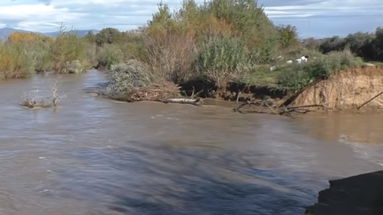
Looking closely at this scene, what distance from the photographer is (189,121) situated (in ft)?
71.7

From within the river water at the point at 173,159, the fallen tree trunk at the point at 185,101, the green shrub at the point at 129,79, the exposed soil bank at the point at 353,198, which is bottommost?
A: the river water at the point at 173,159

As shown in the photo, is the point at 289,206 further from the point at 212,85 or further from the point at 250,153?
the point at 212,85

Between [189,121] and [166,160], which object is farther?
[189,121]

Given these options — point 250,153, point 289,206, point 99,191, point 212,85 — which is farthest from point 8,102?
point 289,206

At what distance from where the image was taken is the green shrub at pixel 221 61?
1110 inches

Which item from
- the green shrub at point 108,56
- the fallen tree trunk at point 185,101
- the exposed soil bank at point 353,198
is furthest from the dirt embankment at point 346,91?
the green shrub at point 108,56

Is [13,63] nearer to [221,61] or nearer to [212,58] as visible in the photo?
[212,58]

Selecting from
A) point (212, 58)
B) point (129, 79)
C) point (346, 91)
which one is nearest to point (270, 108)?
point (346, 91)

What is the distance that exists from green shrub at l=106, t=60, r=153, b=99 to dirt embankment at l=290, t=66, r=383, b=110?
7.11 meters

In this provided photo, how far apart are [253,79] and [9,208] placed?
18515mm

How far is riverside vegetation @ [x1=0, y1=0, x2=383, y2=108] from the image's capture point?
2736 centimetres

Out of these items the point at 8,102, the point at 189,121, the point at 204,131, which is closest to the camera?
the point at 204,131

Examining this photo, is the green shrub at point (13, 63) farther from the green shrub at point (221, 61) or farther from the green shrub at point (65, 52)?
the green shrub at point (221, 61)

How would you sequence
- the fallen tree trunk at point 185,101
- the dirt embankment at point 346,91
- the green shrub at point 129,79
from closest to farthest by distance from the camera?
the dirt embankment at point 346,91
the fallen tree trunk at point 185,101
the green shrub at point 129,79
